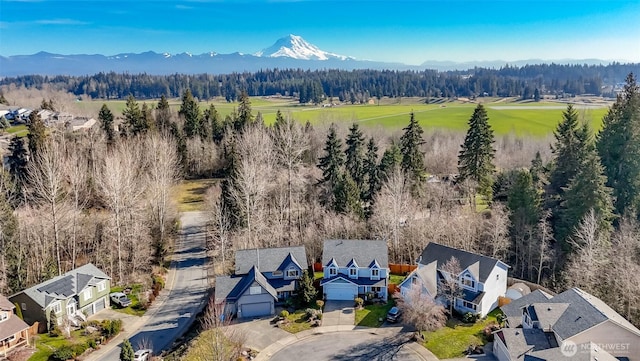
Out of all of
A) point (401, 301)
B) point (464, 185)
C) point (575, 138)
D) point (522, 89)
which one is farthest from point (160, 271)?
point (522, 89)

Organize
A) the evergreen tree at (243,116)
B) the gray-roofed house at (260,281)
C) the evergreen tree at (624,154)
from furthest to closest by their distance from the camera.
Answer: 1. the evergreen tree at (243,116)
2. the evergreen tree at (624,154)
3. the gray-roofed house at (260,281)

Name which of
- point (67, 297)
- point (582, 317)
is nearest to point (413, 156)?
point (582, 317)

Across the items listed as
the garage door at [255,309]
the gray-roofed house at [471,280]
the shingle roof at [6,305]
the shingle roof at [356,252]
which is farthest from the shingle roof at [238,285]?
the shingle roof at [6,305]

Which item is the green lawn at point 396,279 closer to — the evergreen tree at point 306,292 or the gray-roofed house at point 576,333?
the evergreen tree at point 306,292

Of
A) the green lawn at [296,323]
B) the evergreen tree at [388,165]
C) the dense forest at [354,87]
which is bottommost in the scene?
the green lawn at [296,323]

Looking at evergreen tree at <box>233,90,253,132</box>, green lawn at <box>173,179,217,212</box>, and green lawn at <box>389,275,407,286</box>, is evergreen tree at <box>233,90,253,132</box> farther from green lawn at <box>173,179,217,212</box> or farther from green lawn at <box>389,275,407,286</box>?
green lawn at <box>389,275,407,286</box>

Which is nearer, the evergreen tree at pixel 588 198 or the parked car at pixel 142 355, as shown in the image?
the parked car at pixel 142 355

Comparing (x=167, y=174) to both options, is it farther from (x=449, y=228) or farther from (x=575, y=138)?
(x=575, y=138)

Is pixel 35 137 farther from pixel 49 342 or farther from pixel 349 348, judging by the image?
pixel 349 348

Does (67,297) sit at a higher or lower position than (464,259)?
lower
